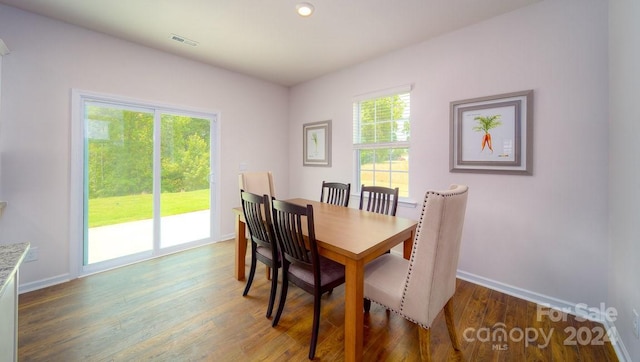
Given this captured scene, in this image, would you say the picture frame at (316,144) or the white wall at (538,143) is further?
the picture frame at (316,144)

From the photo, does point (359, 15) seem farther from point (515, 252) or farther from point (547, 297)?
point (547, 297)

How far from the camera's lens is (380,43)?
9.79 feet

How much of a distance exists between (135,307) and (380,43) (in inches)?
146

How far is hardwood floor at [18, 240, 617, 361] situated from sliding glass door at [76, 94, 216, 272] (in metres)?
0.60

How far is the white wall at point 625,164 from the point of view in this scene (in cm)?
144

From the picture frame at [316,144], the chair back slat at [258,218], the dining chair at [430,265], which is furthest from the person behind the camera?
the picture frame at [316,144]

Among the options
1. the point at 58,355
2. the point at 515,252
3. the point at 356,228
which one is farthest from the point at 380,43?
the point at 58,355

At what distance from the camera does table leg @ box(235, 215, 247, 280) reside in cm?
262

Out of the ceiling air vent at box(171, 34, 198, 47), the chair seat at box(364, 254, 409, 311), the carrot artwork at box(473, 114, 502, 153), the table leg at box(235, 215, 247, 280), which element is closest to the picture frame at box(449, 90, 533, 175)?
the carrot artwork at box(473, 114, 502, 153)

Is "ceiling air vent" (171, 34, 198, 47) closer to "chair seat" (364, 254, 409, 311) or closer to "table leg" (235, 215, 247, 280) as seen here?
"table leg" (235, 215, 247, 280)

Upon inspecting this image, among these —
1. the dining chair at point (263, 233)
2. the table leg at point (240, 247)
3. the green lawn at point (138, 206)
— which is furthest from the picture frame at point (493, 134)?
the green lawn at point (138, 206)

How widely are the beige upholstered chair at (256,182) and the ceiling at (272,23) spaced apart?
160 centimetres

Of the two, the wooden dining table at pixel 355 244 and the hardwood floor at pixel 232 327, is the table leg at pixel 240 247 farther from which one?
the wooden dining table at pixel 355 244

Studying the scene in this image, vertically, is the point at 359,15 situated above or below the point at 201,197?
above
